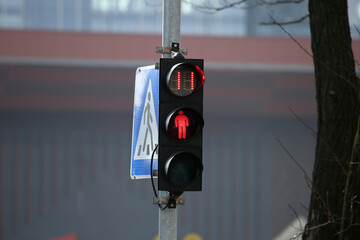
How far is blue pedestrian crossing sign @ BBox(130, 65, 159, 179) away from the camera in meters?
5.18

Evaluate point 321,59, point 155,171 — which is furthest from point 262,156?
point 155,171

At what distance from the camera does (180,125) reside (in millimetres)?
4559

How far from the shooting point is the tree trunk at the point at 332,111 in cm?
662

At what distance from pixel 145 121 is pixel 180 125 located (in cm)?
84

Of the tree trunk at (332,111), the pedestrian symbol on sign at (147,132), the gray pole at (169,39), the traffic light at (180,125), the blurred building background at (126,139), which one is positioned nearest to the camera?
the traffic light at (180,125)

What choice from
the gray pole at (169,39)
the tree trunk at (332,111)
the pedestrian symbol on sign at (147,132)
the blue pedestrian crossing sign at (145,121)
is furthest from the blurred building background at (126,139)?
the gray pole at (169,39)

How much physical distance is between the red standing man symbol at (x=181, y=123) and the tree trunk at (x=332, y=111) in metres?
2.28

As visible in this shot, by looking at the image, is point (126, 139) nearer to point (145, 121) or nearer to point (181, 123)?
point (145, 121)

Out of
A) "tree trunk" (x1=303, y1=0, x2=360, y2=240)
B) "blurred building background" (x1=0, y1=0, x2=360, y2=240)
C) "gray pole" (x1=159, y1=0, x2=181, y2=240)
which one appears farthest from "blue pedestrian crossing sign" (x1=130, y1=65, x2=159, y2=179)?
"blurred building background" (x1=0, y1=0, x2=360, y2=240)

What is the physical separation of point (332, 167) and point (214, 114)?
86.1ft

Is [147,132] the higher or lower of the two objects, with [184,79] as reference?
lower

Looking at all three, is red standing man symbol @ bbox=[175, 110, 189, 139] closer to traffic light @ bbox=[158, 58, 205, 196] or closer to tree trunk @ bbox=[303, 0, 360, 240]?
traffic light @ bbox=[158, 58, 205, 196]

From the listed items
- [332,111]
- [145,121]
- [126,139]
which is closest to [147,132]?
[145,121]

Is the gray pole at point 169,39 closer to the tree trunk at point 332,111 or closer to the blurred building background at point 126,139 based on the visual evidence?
the tree trunk at point 332,111
